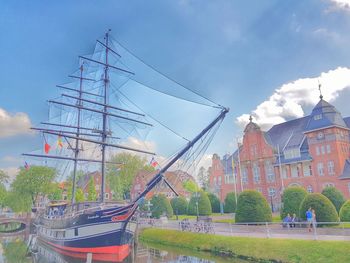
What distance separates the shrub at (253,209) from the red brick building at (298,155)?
21.1 m

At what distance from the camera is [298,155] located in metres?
46.6

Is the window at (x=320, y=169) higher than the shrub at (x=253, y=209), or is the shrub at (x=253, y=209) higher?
the window at (x=320, y=169)

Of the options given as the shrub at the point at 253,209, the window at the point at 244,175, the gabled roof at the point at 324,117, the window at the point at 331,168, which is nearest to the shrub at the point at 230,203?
the window at the point at 244,175

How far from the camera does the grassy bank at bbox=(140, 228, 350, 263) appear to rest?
48.4 ft

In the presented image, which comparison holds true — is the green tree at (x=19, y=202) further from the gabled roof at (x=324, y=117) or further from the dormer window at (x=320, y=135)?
the dormer window at (x=320, y=135)

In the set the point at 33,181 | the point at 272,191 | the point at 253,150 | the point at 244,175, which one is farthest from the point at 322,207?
the point at 33,181

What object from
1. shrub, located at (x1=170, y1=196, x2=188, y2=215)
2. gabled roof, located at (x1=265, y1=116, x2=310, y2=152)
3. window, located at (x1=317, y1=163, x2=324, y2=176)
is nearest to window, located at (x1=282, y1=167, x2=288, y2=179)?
gabled roof, located at (x1=265, y1=116, x2=310, y2=152)

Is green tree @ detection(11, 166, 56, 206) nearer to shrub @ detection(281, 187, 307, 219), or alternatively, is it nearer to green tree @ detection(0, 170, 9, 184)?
green tree @ detection(0, 170, 9, 184)

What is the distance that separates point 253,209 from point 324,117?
26.1 metres

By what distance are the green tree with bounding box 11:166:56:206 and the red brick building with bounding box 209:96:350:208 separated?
1471 inches

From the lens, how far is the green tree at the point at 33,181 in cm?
5847

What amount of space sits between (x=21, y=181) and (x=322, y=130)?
57.1 metres

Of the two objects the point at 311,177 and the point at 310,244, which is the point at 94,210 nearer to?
the point at 310,244

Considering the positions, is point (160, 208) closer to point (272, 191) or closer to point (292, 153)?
point (272, 191)
